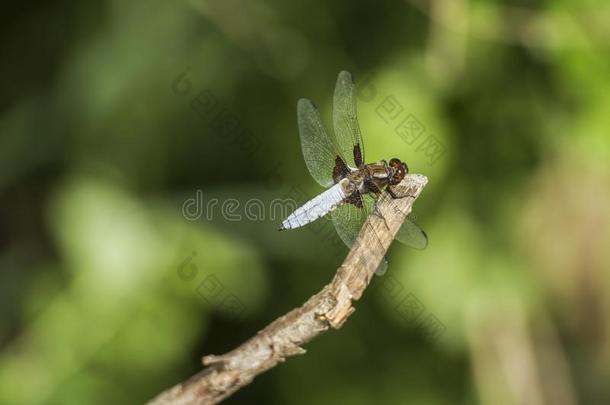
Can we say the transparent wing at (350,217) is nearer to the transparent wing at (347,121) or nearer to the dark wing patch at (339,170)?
the dark wing patch at (339,170)

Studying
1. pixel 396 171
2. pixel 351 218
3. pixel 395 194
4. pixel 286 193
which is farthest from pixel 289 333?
pixel 286 193

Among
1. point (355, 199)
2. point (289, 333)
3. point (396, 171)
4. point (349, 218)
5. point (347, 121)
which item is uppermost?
point (347, 121)

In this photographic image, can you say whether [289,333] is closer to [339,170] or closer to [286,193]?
[339,170]

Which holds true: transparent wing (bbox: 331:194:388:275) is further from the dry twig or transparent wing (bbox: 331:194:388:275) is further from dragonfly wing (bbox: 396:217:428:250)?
the dry twig

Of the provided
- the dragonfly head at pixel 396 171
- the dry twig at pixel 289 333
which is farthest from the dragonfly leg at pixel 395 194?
the dry twig at pixel 289 333

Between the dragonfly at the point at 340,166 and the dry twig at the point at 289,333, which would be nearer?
the dry twig at the point at 289,333

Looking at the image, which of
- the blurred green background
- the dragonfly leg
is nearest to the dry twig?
the dragonfly leg
